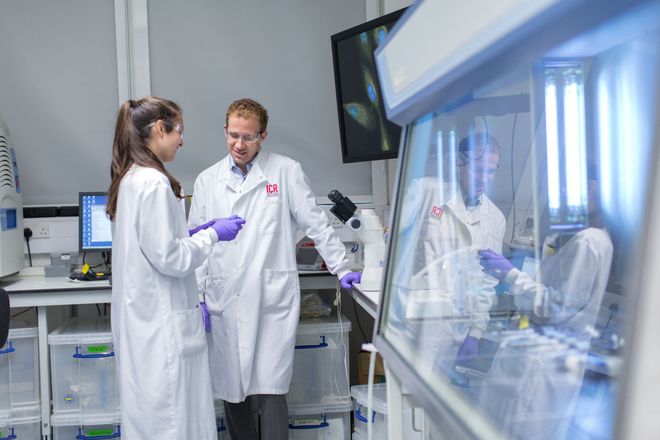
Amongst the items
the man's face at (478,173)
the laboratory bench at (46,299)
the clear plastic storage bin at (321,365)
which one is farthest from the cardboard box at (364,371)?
the man's face at (478,173)

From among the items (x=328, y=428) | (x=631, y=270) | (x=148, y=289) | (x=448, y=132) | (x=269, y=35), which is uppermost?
(x=269, y=35)

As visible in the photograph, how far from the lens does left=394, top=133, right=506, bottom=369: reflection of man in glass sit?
1.10m

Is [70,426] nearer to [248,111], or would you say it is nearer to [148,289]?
[148,289]

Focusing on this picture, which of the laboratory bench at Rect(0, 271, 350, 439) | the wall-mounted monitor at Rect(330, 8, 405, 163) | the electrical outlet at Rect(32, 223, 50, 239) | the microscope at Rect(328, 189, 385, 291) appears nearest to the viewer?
the microscope at Rect(328, 189, 385, 291)

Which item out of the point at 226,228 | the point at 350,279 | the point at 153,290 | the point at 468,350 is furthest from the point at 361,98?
the point at 468,350

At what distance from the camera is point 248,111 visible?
98.7 inches

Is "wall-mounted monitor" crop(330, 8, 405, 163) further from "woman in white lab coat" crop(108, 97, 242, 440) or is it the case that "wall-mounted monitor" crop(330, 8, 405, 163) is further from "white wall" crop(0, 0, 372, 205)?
"woman in white lab coat" crop(108, 97, 242, 440)

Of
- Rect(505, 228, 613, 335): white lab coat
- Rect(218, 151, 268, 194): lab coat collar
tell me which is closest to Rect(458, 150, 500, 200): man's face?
Rect(505, 228, 613, 335): white lab coat

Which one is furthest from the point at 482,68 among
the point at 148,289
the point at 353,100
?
the point at 353,100

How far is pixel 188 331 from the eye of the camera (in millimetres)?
2080

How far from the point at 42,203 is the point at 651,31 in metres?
3.24

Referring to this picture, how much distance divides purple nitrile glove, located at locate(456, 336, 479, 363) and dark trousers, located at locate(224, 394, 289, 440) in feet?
5.19

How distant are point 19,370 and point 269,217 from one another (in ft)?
4.16

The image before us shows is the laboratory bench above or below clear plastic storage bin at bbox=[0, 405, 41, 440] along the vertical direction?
above
